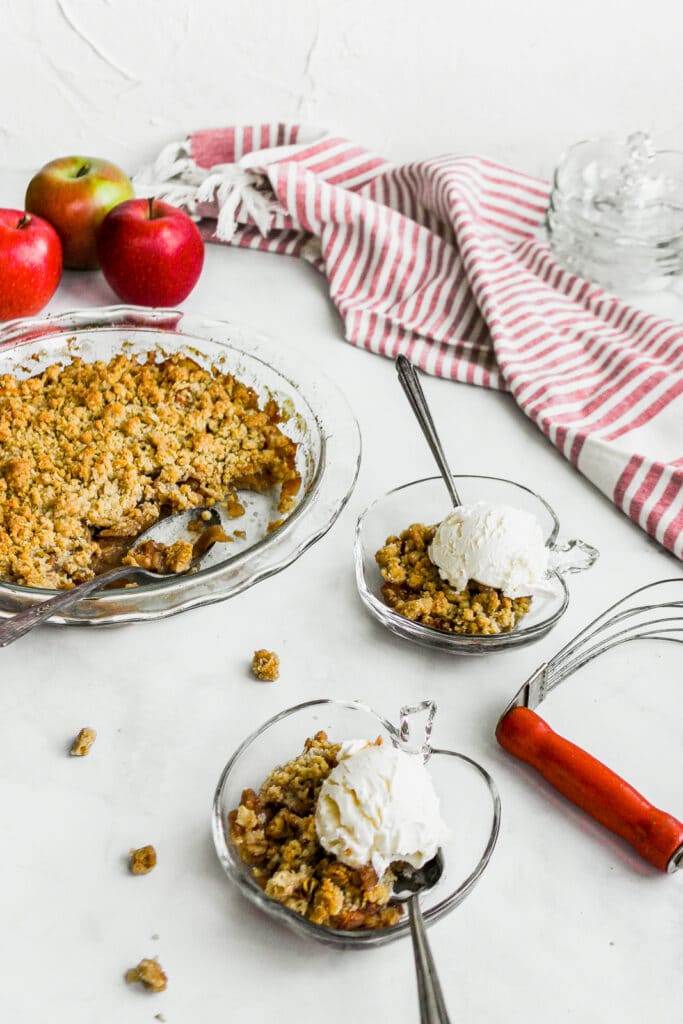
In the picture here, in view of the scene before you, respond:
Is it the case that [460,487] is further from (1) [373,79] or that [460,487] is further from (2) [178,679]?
(1) [373,79]

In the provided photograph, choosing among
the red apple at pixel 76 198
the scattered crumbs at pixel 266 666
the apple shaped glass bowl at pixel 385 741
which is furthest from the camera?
the red apple at pixel 76 198

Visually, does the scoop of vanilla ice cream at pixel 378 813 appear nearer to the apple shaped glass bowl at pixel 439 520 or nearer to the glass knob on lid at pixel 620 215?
the apple shaped glass bowl at pixel 439 520

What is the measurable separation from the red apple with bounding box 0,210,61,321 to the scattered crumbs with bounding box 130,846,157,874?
2.85 feet

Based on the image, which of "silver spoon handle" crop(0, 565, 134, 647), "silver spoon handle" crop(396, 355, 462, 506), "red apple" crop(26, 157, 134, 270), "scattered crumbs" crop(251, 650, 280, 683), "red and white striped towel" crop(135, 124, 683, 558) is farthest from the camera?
"red apple" crop(26, 157, 134, 270)

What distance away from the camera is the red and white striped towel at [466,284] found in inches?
48.4

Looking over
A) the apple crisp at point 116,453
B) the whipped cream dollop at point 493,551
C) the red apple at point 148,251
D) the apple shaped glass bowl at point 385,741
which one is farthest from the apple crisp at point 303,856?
the red apple at point 148,251

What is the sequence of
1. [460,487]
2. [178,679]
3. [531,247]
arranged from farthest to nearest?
1. [531,247]
2. [460,487]
3. [178,679]

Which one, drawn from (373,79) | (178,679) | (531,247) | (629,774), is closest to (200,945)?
(178,679)

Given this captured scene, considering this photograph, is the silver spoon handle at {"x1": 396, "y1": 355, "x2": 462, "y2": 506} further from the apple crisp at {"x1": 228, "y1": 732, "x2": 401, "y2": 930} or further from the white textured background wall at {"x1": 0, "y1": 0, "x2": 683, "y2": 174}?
the white textured background wall at {"x1": 0, "y1": 0, "x2": 683, "y2": 174}

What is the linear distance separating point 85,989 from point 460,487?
0.66 m

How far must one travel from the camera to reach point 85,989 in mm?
739

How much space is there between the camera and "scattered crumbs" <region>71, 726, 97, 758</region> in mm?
887

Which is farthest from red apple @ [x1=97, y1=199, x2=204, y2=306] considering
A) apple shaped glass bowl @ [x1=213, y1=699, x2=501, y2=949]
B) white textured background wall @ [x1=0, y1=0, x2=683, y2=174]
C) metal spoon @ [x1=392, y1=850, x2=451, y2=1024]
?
metal spoon @ [x1=392, y1=850, x2=451, y2=1024]

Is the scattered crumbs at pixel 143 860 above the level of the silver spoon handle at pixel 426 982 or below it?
below
